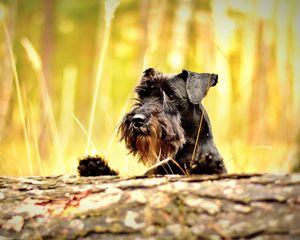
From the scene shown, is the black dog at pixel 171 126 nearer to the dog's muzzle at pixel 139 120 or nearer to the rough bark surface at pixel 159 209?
the dog's muzzle at pixel 139 120

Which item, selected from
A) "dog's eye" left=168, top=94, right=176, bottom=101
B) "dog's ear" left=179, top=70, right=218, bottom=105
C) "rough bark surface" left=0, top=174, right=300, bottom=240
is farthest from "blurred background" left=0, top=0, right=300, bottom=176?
"rough bark surface" left=0, top=174, right=300, bottom=240

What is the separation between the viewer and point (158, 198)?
7.93 ft

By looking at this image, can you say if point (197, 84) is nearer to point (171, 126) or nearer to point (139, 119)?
point (171, 126)

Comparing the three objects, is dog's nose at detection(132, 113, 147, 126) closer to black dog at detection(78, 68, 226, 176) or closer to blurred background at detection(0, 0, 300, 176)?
black dog at detection(78, 68, 226, 176)

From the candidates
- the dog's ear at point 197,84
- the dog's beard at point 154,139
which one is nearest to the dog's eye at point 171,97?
→ the dog's ear at point 197,84

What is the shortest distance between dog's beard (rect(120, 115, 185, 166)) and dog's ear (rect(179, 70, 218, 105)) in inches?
11.8

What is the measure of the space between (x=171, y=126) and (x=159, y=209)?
4.34ft

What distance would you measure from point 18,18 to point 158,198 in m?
14.3

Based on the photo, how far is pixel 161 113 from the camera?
3697mm

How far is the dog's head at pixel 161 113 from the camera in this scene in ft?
11.9

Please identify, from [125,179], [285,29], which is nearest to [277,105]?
[285,29]

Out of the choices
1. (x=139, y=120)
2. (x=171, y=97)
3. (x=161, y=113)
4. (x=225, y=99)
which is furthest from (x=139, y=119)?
(x=225, y=99)

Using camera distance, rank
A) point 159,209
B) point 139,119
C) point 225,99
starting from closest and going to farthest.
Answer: point 159,209 < point 139,119 < point 225,99

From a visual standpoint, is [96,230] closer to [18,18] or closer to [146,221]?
[146,221]
